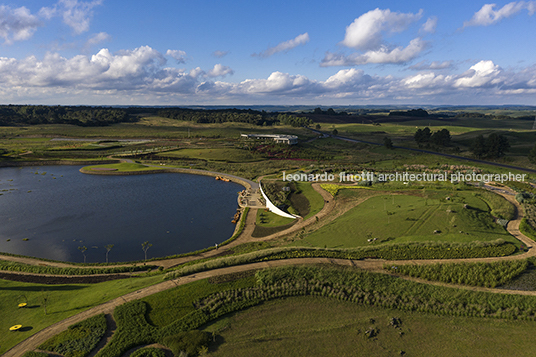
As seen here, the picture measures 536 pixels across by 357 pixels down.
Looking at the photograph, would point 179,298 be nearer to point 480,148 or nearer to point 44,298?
point 44,298

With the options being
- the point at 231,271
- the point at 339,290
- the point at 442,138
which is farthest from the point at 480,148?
the point at 231,271

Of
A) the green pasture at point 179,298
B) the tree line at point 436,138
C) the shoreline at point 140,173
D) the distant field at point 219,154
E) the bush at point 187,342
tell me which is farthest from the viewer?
the tree line at point 436,138

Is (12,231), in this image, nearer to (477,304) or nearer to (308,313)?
(308,313)

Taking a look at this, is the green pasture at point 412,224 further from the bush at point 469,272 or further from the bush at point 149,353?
the bush at point 149,353

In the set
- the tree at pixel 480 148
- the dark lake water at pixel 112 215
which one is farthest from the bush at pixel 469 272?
the tree at pixel 480 148

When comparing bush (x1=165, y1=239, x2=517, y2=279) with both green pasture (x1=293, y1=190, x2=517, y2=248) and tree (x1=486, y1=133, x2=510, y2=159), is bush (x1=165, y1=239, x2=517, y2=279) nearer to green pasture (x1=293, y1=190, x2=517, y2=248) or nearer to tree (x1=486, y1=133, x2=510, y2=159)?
green pasture (x1=293, y1=190, x2=517, y2=248)

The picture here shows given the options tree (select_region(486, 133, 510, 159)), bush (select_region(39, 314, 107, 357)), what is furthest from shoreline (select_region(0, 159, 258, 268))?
tree (select_region(486, 133, 510, 159))

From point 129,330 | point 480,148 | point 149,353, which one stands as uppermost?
point 480,148
